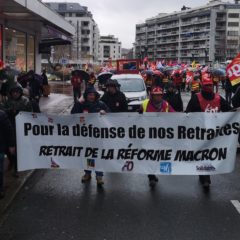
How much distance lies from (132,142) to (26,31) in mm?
17506

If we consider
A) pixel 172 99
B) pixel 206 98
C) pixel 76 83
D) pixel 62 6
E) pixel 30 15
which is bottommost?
pixel 76 83

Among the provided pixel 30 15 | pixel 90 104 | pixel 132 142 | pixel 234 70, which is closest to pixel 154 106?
pixel 132 142

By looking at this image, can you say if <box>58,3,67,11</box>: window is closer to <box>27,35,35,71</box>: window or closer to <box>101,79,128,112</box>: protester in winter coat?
<box>27,35,35,71</box>: window

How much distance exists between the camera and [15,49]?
21.9 metres

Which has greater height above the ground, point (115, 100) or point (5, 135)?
point (115, 100)

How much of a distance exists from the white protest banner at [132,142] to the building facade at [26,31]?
743cm

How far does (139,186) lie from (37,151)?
1737 millimetres

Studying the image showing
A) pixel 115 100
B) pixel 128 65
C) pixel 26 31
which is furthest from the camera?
pixel 128 65

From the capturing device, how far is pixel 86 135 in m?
7.88

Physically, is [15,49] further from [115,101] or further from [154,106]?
[154,106]

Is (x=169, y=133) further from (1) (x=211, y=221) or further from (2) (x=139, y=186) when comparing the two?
(1) (x=211, y=221)

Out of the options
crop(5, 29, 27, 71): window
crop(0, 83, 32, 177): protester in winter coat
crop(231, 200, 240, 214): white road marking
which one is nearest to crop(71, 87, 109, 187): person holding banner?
crop(0, 83, 32, 177): protester in winter coat

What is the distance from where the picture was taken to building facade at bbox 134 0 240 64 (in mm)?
148750

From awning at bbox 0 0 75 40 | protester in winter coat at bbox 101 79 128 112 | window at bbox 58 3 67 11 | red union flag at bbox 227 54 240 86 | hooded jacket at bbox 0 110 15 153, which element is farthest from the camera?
window at bbox 58 3 67 11
